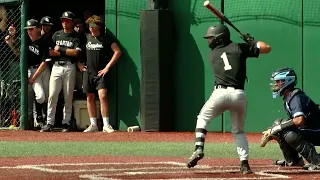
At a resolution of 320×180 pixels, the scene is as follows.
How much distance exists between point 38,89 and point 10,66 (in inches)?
49.8

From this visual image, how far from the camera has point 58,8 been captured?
1816 cm

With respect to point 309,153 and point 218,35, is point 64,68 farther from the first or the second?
point 309,153

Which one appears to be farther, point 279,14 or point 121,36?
point 121,36

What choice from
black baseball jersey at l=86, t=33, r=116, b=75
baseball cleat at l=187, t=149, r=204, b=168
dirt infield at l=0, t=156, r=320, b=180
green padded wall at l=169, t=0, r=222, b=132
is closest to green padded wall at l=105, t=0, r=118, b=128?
black baseball jersey at l=86, t=33, r=116, b=75

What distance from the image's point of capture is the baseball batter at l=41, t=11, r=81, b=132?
50.1 ft

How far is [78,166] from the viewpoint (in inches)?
357

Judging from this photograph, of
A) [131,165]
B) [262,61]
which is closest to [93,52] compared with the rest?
[262,61]

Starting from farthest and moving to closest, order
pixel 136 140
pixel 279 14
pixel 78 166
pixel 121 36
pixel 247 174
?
pixel 121 36 → pixel 279 14 → pixel 136 140 → pixel 78 166 → pixel 247 174

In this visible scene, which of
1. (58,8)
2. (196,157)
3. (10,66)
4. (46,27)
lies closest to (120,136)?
(46,27)

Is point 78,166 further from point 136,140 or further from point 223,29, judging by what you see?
point 136,140

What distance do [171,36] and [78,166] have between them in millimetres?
6904

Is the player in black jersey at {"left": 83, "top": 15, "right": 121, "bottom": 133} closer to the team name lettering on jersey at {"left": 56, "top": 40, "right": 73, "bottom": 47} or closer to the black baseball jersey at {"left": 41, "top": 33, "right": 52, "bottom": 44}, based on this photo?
the team name lettering on jersey at {"left": 56, "top": 40, "right": 73, "bottom": 47}

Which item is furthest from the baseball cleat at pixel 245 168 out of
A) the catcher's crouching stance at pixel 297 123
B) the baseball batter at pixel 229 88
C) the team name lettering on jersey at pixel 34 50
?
the team name lettering on jersey at pixel 34 50

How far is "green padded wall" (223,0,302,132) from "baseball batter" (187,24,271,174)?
6.16m
